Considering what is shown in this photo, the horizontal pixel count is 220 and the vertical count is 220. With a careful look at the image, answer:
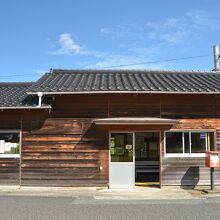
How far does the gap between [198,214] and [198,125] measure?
585 centimetres

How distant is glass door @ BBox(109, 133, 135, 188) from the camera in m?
14.8

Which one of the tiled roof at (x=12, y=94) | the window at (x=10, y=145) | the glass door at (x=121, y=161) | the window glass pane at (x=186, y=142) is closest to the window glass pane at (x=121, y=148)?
the glass door at (x=121, y=161)

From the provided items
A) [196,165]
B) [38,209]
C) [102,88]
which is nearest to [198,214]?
[38,209]

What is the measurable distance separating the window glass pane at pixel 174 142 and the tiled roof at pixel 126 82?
1.70 meters

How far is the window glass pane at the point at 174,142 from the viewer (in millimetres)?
15211

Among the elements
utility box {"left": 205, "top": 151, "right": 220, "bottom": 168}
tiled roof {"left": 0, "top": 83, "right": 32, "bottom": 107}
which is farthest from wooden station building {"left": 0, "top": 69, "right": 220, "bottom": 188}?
utility box {"left": 205, "top": 151, "right": 220, "bottom": 168}

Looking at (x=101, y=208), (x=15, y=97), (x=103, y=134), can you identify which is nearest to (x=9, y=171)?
(x=15, y=97)

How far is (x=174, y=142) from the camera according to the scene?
15.2 metres

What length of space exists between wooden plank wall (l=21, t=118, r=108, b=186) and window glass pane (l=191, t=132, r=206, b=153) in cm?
321

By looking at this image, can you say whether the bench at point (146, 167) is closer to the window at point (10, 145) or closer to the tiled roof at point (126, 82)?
the tiled roof at point (126, 82)

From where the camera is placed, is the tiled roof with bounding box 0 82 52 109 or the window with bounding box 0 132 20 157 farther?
the window with bounding box 0 132 20 157

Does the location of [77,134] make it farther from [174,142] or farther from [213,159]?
[213,159]

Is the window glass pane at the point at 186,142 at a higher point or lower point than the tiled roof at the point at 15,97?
lower

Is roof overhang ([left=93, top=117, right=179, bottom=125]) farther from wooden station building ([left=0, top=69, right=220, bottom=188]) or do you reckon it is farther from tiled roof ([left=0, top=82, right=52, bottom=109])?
tiled roof ([left=0, top=82, right=52, bottom=109])
